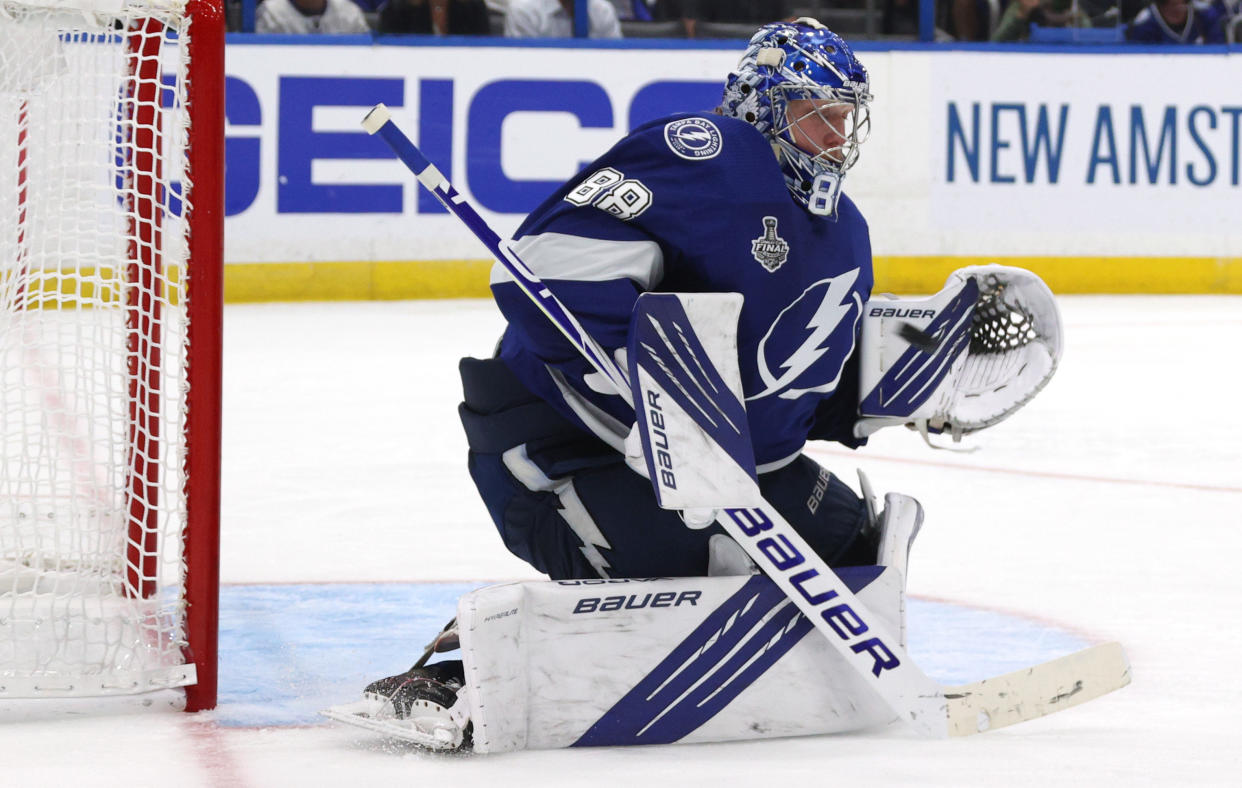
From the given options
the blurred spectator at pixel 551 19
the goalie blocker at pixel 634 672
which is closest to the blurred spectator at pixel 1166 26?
the blurred spectator at pixel 551 19

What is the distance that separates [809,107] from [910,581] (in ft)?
3.50

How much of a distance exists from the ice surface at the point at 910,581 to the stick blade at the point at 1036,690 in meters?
0.03

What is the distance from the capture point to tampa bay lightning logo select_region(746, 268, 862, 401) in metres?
2.19

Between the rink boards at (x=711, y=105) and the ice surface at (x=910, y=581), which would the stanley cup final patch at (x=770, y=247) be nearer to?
the ice surface at (x=910, y=581)

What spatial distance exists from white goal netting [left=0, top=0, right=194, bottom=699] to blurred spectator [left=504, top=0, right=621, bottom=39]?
200 inches

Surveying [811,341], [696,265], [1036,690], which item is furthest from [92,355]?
[1036,690]

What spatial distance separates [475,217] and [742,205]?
311mm

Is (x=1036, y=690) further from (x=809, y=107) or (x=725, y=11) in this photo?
(x=725, y=11)

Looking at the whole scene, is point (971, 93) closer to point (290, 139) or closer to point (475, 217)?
point (290, 139)

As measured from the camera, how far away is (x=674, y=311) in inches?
77.8

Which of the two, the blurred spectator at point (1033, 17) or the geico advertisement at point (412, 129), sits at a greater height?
the blurred spectator at point (1033, 17)

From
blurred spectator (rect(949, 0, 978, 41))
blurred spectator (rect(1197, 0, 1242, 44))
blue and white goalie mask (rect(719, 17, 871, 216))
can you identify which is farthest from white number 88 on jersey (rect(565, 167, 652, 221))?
blurred spectator (rect(1197, 0, 1242, 44))

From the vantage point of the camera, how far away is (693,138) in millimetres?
2131

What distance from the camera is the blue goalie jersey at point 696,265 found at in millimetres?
2080
